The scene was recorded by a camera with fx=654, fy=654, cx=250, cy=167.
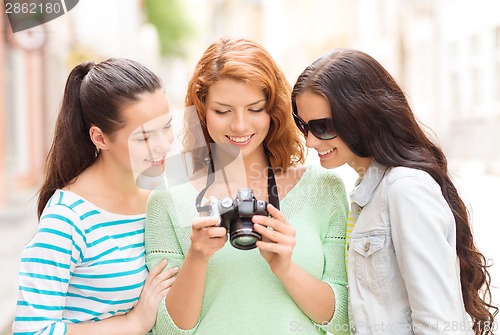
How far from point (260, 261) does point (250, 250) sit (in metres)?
0.05

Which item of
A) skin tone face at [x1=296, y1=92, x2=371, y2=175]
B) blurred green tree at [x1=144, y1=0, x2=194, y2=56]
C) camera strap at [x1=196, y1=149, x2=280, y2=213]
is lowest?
blurred green tree at [x1=144, y1=0, x2=194, y2=56]

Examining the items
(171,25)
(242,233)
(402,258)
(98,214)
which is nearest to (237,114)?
(242,233)

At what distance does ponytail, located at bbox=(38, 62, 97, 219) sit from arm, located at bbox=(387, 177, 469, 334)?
0.98m

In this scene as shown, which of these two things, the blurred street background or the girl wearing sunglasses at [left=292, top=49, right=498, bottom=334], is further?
the blurred street background

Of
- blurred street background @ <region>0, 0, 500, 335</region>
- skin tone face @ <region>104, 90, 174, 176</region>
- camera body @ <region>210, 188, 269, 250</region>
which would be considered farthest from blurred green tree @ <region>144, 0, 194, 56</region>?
camera body @ <region>210, 188, 269, 250</region>

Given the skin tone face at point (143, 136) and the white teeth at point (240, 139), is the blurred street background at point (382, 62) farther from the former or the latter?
the skin tone face at point (143, 136)

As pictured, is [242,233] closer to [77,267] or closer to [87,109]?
[77,267]

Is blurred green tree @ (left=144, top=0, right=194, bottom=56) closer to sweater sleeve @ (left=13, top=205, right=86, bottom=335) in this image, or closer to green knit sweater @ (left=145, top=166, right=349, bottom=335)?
green knit sweater @ (left=145, top=166, right=349, bottom=335)

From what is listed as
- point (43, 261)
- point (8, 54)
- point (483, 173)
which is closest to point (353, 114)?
point (43, 261)

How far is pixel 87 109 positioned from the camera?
2006 mm

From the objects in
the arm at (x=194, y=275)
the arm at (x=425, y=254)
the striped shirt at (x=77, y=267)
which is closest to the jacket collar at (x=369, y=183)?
the arm at (x=425, y=254)

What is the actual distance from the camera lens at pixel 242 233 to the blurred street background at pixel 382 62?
1.07 metres

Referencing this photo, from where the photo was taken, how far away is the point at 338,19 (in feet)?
67.2

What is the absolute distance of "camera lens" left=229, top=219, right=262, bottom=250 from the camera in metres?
1.74
